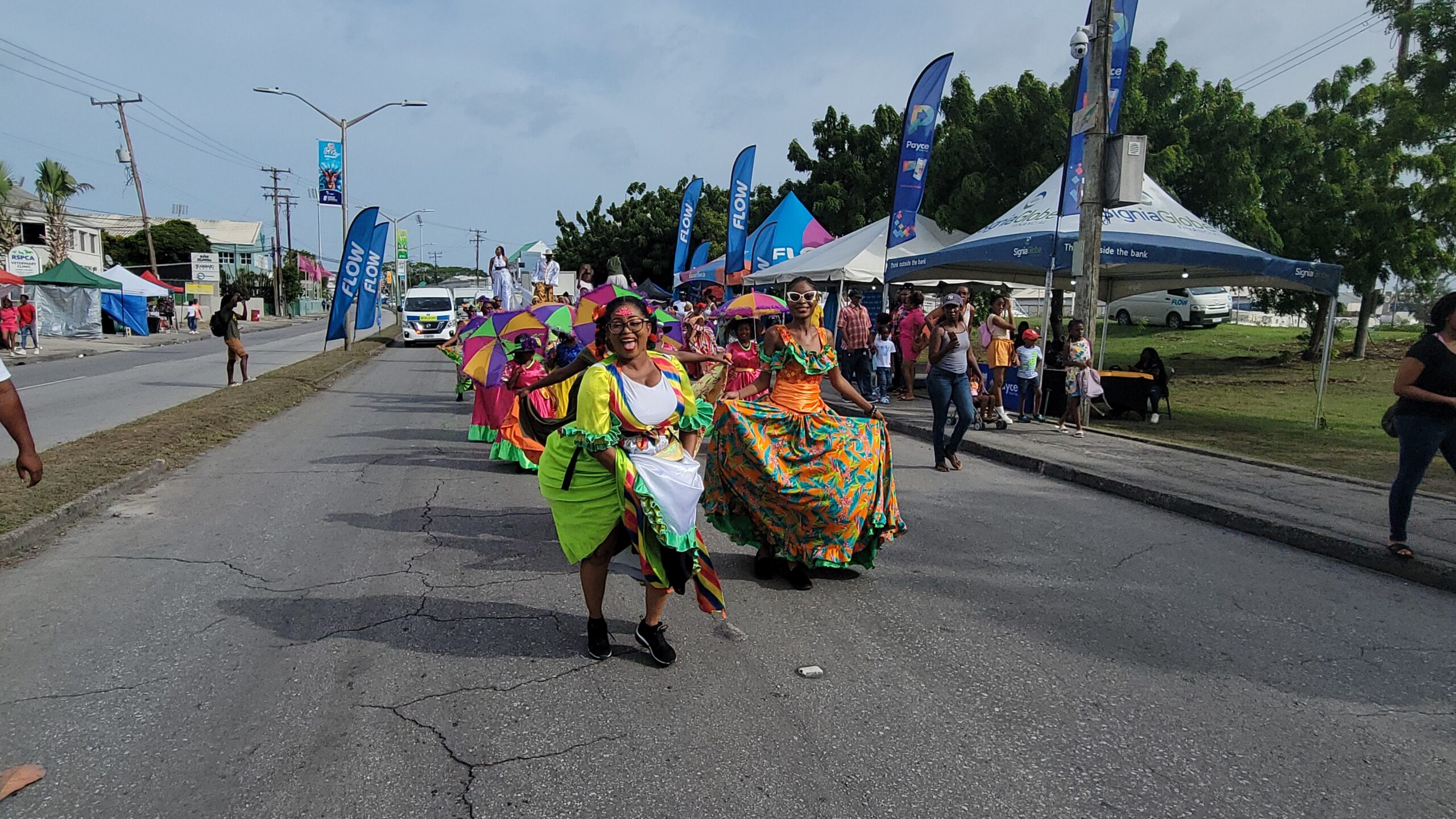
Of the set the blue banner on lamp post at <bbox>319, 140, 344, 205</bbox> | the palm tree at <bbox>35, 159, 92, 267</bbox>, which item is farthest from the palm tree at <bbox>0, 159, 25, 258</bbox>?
the blue banner on lamp post at <bbox>319, 140, 344, 205</bbox>

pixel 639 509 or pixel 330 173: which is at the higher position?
pixel 330 173

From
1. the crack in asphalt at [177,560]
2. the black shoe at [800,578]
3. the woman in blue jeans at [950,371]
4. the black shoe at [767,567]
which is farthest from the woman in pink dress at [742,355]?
the crack in asphalt at [177,560]

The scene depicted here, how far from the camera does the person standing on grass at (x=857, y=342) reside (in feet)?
51.4

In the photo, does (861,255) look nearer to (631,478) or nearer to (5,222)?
(631,478)

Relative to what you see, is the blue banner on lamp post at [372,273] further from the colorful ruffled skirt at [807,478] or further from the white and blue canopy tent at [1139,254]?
the colorful ruffled skirt at [807,478]

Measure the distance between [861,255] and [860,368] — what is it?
3.90 meters

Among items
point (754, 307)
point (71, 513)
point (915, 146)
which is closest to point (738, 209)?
point (915, 146)

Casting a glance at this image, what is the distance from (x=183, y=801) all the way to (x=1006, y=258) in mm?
12761

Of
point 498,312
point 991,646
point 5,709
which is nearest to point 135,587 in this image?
point 5,709

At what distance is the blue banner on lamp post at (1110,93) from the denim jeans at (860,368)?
13.5 ft

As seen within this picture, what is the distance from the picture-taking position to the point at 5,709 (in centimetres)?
362

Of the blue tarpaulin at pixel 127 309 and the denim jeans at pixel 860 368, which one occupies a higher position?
the blue tarpaulin at pixel 127 309

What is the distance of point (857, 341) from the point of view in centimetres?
1569

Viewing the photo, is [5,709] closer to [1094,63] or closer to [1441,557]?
[1441,557]
